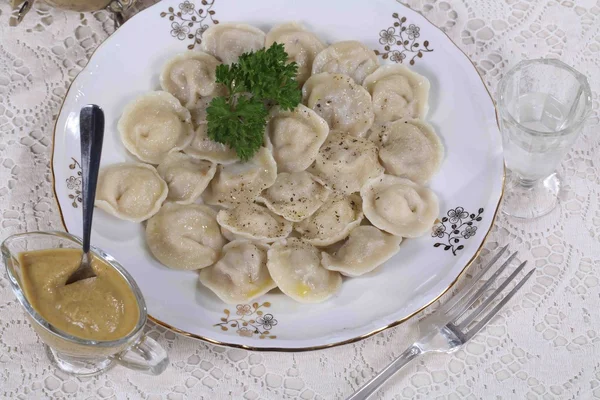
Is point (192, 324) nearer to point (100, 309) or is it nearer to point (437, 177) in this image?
point (100, 309)

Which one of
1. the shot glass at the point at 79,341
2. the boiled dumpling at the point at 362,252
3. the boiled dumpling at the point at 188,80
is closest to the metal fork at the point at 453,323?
the boiled dumpling at the point at 362,252

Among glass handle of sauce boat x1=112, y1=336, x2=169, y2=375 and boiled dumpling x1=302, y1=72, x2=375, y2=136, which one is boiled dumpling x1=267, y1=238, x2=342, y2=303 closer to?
glass handle of sauce boat x1=112, y1=336, x2=169, y2=375

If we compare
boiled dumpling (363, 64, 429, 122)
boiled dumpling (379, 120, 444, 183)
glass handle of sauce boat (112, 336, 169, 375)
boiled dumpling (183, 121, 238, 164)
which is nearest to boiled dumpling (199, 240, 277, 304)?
glass handle of sauce boat (112, 336, 169, 375)

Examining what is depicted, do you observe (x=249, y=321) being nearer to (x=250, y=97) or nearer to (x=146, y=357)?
(x=146, y=357)

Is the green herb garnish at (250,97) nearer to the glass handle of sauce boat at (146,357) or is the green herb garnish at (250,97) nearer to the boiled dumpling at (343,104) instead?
the boiled dumpling at (343,104)

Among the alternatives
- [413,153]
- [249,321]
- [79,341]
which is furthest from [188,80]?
[79,341]

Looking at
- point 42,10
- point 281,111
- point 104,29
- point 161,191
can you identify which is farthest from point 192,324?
point 42,10
